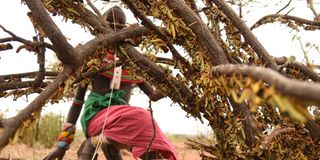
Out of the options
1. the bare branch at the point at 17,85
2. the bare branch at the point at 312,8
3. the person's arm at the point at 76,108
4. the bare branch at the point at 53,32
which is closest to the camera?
the bare branch at the point at 53,32

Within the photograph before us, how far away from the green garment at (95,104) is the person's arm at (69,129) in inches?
4.0

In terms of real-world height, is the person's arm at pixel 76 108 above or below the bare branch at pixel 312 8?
below

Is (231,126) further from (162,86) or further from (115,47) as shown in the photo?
(115,47)

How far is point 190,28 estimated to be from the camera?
155 cm

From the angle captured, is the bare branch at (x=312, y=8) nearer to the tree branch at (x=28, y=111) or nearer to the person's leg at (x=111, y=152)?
the tree branch at (x=28, y=111)

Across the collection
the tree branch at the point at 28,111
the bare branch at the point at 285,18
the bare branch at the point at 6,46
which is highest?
the bare branch at the point at 285,18

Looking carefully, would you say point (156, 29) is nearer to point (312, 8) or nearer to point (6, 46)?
point (6, 46)

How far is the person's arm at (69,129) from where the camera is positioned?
2.82 meters

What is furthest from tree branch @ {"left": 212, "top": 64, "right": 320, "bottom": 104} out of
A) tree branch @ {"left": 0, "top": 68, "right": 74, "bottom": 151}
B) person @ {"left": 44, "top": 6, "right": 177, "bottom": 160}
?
person @ {"left": 44, "top": 6, "right": 177, "bottom": 160}

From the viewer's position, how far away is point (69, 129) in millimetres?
3086

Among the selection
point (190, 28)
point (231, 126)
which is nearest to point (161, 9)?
point (190, 28)

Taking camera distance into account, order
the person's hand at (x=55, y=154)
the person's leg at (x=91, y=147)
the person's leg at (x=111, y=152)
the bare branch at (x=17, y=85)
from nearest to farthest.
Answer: the bare branch at (x=17, y=85) < the person's hand at (x=55, y=154) < the person's leg at (x=91, y=147) < the person's leg at (x=111, y=152)

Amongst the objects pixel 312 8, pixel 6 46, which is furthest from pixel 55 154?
pixel 312 8

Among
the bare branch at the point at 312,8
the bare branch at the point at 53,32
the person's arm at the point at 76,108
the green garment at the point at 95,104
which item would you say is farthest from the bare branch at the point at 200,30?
the person's arm at the point at 76,108
